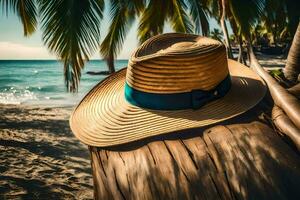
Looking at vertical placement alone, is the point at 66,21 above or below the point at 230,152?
below

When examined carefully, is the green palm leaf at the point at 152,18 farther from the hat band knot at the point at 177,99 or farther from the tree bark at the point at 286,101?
the hat band knot at the point at 177,99

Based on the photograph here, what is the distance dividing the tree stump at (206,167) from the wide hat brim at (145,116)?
0.19 ft

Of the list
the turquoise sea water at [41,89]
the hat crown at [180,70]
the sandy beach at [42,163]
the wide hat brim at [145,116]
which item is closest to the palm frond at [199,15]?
the turquoise sea water at [41,89]

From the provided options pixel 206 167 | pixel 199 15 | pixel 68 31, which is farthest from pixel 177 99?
pixel 199 15

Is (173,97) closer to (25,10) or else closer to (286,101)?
(286,101)

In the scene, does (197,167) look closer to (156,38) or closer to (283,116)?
(283,116)

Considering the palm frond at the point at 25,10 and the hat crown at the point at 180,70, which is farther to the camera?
the palm frond at the point at 25,10

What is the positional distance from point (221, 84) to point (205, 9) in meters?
5.92

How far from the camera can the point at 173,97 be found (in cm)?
146

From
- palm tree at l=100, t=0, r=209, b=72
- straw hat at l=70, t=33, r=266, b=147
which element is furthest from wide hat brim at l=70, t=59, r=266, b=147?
palm tree at l=100, t=0, r=209, b=72

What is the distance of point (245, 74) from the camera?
1892 millimetres

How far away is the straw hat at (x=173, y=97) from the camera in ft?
4.66

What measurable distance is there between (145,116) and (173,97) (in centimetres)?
17

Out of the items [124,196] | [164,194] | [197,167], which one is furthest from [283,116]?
[124,196]
